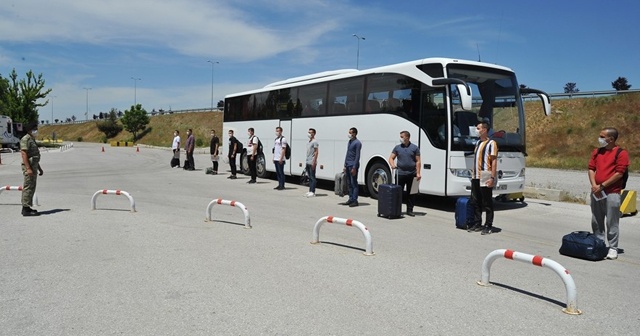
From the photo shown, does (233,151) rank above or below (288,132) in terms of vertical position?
below

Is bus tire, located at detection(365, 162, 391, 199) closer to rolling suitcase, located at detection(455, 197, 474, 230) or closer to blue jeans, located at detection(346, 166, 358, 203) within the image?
blue jeans, located at detection(346, 166, 358, 203)

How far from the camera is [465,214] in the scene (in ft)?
30.8

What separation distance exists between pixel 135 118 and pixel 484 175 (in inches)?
3133

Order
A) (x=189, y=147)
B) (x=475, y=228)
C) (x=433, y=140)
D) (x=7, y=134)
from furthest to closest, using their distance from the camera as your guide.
Answer: (x=7, y=134), (x=189, y=147), (x=433, y=140), (x=475, y=228)

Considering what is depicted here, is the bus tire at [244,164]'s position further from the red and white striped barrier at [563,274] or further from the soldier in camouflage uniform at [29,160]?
the red and white striped barrier at [563,274]

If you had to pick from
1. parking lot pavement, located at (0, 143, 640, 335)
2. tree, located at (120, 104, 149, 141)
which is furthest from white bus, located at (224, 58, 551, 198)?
tree, located at (120, 104, 149, 141)

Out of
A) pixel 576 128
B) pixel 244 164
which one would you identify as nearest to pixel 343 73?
pixel 244 164

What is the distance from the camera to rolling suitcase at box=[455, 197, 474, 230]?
9.34 metres

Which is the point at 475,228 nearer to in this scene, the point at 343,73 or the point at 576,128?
the point at 343,73

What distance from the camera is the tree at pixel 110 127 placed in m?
91.9

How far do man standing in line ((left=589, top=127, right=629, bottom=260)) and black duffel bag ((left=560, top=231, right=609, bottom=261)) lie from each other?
0.26 m

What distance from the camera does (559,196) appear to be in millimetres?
14258

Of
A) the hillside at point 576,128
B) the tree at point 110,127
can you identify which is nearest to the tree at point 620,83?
the hillside at point 576,128

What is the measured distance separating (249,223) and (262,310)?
439 cm
